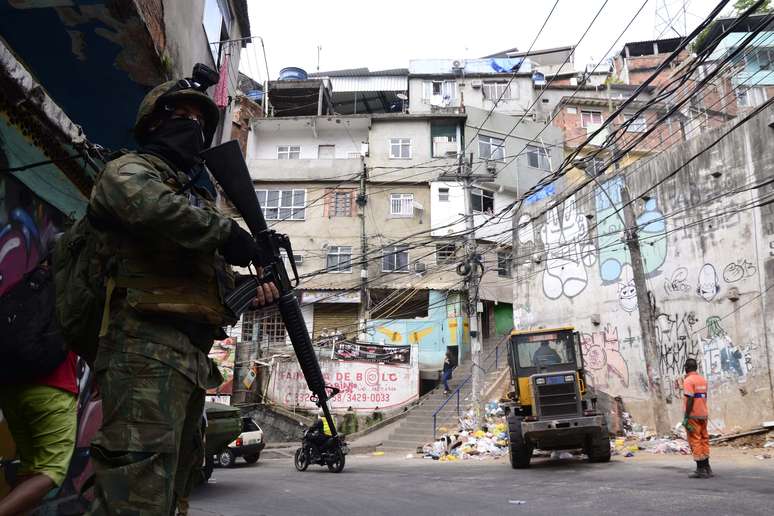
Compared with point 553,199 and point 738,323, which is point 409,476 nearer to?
point 738,323

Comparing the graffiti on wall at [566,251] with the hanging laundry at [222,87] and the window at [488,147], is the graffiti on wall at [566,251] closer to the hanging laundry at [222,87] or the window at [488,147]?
the window at [488,147]

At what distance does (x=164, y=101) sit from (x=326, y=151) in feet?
98.2

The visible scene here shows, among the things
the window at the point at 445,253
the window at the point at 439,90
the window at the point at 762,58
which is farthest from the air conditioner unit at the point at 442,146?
the window at the point at 762,58

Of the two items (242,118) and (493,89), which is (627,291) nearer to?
(493,89)

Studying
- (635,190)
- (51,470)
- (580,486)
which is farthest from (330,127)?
(51,470)

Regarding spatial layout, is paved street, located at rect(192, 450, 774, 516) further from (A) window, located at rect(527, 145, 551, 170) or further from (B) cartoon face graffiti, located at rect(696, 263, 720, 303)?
(A) window, located at rect(527, 145, 551, 170)

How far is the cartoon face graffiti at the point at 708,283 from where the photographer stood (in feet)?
45.8

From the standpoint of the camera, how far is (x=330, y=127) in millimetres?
31531

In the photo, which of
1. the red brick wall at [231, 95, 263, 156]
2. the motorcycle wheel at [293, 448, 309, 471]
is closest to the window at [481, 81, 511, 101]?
the red brick wall at [231, 95, 263, 156]

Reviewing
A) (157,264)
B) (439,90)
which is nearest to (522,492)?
(157,264)

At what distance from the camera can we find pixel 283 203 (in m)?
30.2

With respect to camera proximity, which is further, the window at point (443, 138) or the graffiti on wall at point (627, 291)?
the window at point (443, 138)

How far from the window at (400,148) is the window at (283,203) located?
532cm

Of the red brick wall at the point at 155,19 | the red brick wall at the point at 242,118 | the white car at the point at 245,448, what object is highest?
the red brick wall at the point at 242,118
